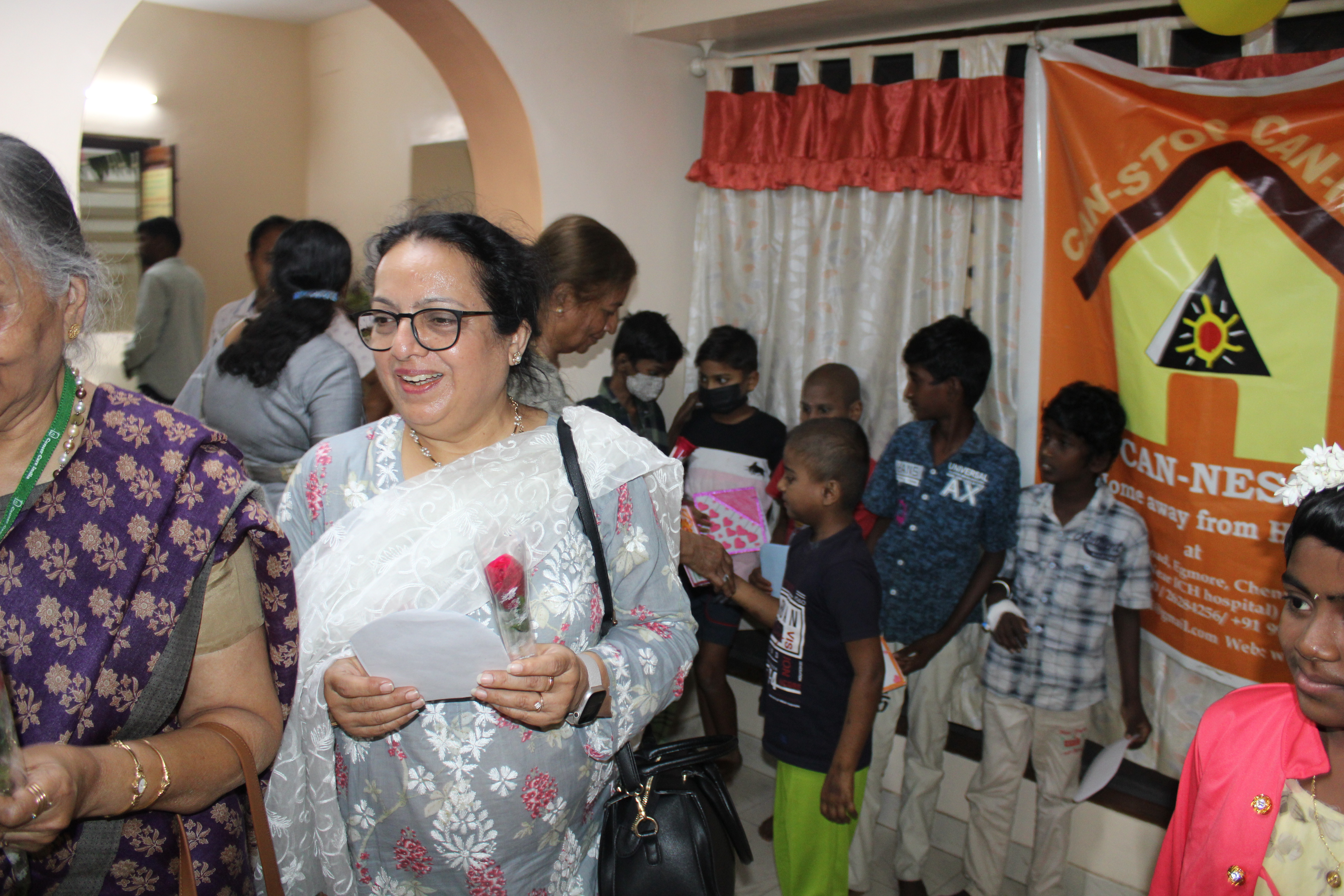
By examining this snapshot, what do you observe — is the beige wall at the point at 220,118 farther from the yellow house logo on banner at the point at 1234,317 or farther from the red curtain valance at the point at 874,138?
the yellow house logo on banner at the point at 1234,317

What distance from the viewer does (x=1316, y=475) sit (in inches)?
50.4

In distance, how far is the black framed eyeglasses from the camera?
1.34m

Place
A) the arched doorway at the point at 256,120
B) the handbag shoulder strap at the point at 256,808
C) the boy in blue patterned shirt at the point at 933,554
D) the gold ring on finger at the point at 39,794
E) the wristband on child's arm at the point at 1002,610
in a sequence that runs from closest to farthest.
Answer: the gold ring on finger at the point at 39,794 → the handbag shoulder strap at the point at 256,808 → the wristband on child's arm at the point at 1002,610 → the boy in blue patterned shirt at the point at 933,554 → the arched doorway at the point at 256,120

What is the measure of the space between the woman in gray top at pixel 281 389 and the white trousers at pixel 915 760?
192 centimetres

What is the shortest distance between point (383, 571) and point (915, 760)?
224 centimetres

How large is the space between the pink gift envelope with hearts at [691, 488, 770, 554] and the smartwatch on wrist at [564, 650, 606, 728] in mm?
1928

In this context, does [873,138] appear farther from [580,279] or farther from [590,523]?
[590,523]

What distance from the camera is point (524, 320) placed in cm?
148

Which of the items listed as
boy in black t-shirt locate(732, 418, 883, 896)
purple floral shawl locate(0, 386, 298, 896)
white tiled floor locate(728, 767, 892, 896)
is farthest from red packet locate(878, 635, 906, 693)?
purple floral shawl locate(0, 386, 298, 896)

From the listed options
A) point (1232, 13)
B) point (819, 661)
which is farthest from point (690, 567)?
point (1232, 13)

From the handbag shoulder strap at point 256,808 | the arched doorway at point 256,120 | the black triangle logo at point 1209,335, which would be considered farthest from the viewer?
the arched doorway at point 256,120

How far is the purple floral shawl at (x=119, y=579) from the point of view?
97 cm

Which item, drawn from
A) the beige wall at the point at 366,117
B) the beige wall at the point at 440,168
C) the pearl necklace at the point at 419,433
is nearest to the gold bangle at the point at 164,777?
the pearl necklace at the point at 419,433

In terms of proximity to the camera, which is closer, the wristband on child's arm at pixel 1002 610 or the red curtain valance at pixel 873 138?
the wristband on child's arm at pixel 1002 610
